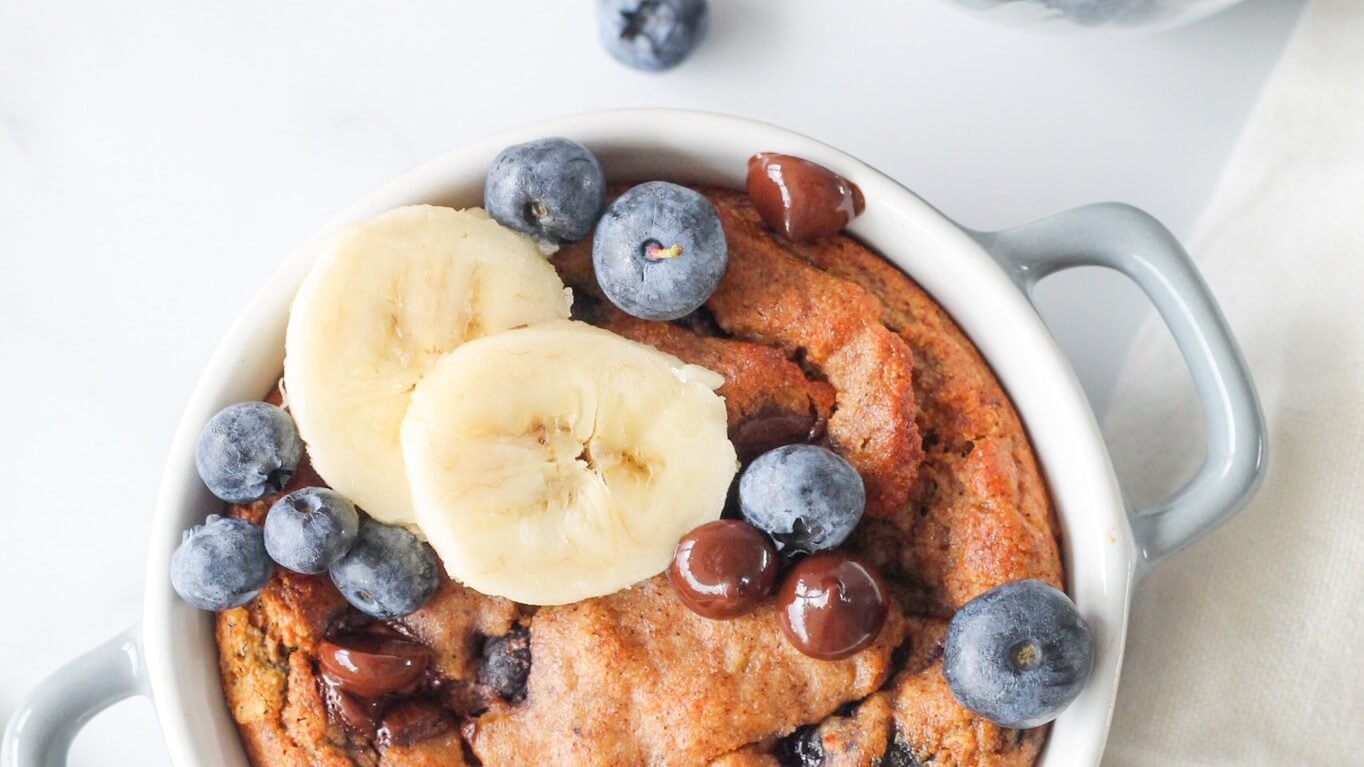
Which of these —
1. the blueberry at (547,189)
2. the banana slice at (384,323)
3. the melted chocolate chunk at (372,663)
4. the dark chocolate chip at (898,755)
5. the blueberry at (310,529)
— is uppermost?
the blueberry at (547,189)

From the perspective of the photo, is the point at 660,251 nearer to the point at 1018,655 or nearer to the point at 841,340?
the point at 841,340

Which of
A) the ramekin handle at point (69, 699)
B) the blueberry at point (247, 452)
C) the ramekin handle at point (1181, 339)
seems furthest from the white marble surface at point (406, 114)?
the blueberry at point (247, 452)

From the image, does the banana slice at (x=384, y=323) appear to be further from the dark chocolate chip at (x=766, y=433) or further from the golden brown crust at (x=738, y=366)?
the dark chocolate chip at (x=766, y=433)

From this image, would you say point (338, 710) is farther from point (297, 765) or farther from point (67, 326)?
point (67, 326)

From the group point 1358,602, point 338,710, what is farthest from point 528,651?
point 1358,602

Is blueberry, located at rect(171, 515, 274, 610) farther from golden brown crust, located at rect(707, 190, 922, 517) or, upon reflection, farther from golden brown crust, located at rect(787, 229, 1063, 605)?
golden brown crust, located at rect(787, 229, 1063, 605)

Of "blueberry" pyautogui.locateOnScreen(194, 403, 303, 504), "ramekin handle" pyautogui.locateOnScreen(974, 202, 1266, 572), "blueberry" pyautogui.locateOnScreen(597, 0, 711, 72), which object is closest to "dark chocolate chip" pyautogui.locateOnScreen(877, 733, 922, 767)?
"ramekin handle" pyautogui.locateOnScreen(974, 202, 1266, 572)

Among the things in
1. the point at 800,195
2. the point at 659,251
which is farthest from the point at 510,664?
the point at 800,195
